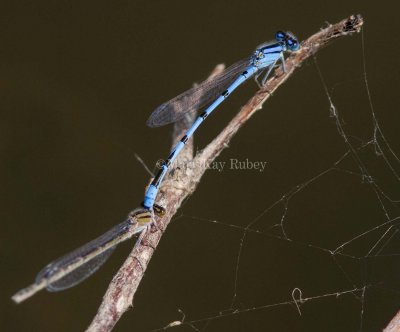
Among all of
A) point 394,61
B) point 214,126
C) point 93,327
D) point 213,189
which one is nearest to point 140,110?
point 214,126

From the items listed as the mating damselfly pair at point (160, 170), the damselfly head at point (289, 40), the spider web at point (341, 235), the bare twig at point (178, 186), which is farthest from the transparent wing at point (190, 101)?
the spider web at point (341, 235)

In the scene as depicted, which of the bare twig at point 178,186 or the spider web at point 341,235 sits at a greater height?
the bare twig at point 178,186

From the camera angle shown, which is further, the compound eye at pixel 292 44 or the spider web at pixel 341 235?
the compound eye at pixel 292 44

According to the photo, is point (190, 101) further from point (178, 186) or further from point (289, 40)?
point (178, 186)

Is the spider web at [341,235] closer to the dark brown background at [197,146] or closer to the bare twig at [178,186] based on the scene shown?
the dark brown background at [197,146]

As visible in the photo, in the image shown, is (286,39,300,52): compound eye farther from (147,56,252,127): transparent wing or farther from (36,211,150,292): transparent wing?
(36,211,150,292): transparent wing

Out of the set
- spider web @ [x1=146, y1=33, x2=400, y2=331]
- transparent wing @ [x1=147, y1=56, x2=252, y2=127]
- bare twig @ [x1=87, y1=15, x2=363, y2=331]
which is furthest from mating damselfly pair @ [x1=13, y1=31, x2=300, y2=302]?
spider web @ [x1=146, y1=33, x2=400, y2=331]

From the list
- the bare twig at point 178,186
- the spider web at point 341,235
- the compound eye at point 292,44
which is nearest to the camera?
the bare twig at point 178,186
